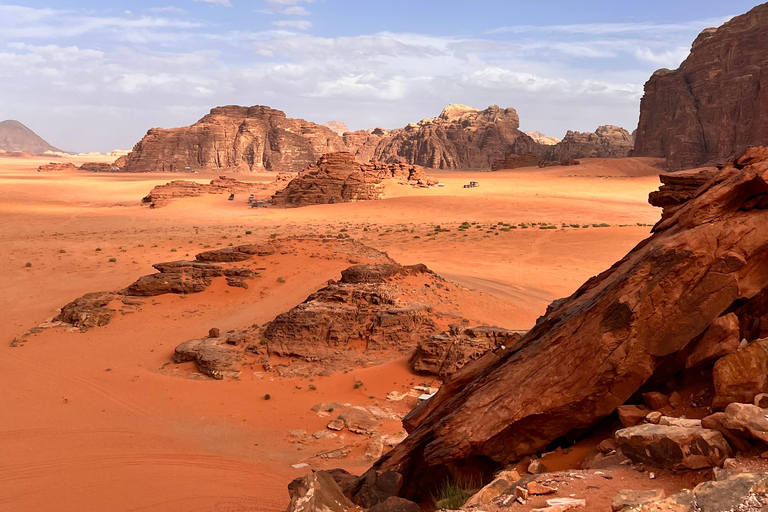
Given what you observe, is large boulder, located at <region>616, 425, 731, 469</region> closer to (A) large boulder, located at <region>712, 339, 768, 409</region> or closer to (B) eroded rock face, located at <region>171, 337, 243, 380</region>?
A: (A) large boulder, located at <region>712, 339, 768, 409</region>

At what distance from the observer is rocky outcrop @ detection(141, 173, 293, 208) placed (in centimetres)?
5678

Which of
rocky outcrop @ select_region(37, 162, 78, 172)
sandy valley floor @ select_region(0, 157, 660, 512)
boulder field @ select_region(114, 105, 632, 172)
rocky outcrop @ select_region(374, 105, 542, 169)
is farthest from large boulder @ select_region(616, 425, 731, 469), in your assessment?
rocky outcrop @ select_region(37, 162, 78, 172)

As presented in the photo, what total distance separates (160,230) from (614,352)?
36.3m

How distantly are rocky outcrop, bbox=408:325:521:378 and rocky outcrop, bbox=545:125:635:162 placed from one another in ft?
319

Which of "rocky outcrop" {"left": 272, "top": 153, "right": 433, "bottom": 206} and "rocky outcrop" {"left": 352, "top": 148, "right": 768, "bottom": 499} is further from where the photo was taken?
"rocky outcrop" {"left": 272, "top": 153, "right": 433, "bottom": 206}

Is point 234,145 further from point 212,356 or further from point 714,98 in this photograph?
point 212,356

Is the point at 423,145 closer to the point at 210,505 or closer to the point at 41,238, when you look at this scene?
the point at 41,238

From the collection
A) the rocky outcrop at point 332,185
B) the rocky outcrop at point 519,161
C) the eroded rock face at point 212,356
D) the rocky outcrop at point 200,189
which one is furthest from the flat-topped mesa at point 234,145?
the eroded rock face at point 212,356

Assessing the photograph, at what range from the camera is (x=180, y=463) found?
852cm

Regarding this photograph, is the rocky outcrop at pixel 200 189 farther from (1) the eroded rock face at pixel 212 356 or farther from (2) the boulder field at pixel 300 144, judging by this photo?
(1) the eroded rock face at pixel 212 356

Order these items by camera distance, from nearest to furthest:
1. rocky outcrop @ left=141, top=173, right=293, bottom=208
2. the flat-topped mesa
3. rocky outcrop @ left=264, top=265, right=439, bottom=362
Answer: rocky outcrop @ left=264, top=265, right=439, bottom=362 < rocky outcrop @ left=141, top=173, right=293, bottom=208 < the flat-topped mesa

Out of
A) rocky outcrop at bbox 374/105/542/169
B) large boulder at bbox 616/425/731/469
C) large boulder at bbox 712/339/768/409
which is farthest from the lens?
rocky outcrop at bbox 374/105/542/169

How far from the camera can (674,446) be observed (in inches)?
142

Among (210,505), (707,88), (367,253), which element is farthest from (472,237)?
(707,88)
